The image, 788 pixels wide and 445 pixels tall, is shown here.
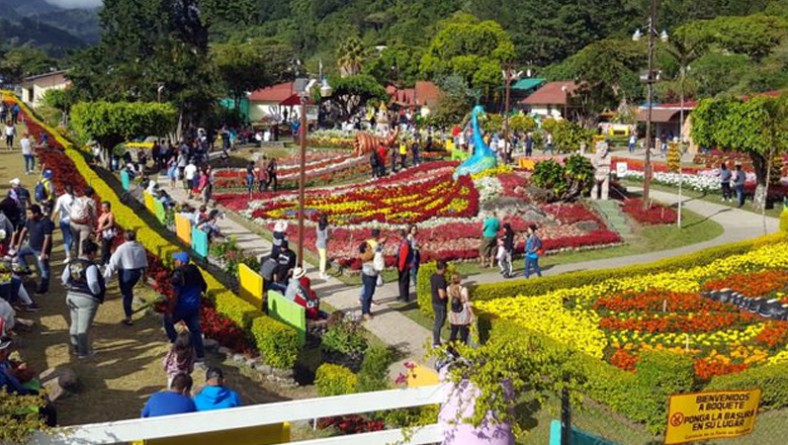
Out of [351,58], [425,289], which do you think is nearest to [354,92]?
[351,58]

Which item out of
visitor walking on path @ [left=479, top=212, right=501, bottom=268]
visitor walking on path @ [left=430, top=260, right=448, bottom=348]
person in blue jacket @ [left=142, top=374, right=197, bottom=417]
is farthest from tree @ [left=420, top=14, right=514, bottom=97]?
person in blue jacket @ [left=142, top=374, right=197, bottom=417]

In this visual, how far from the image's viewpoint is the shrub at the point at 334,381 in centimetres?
1100

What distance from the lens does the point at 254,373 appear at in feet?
41.4

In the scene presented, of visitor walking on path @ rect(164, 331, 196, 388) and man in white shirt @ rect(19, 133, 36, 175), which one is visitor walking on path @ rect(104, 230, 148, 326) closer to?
visitor walking on path @ rect(164, 331, 196, 388)

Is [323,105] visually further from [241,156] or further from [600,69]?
[241,156]

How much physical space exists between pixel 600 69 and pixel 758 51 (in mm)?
14359

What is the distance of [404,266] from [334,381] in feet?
20.9

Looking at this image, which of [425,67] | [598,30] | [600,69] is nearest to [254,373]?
[600,69]

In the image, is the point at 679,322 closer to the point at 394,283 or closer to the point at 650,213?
the point at 394,283

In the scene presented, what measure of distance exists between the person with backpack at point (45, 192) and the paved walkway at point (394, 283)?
5.07m

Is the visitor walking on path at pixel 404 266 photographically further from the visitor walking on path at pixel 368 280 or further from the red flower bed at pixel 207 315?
the red flower bed at pixel 207 315

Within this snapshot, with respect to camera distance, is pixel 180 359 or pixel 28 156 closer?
pixel 180 359

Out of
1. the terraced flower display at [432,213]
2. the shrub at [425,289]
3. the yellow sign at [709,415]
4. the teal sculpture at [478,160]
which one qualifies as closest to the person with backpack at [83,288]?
the shrub at [425,289]

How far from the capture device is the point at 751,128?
28.1m
